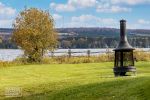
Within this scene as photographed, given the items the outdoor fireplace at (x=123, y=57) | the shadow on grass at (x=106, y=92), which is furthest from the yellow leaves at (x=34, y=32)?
the shadow on grass at (x=106, y=92)

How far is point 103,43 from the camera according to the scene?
251 ft

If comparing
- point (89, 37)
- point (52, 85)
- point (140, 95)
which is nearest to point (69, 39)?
point (89, 37)

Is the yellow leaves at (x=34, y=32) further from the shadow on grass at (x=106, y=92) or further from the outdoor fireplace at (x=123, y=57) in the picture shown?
the shadow on grass at (x=106, y=92)

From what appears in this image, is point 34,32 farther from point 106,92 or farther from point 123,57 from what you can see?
point 106,92

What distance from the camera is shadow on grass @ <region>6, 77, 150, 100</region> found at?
1438 cm

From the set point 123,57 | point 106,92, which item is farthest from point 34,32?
point 106,92

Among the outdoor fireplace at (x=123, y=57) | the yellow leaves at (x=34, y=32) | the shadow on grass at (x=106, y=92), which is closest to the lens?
the shadow on grass at (x=106, y=92)

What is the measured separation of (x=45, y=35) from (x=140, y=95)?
2944cm

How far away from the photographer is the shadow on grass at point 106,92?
14375mm

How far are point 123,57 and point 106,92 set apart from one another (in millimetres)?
8243

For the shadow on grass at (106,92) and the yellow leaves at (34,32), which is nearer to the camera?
the shadow on grass at (106,92)

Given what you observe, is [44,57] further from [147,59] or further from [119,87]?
[119,87]

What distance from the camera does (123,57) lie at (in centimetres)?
2403

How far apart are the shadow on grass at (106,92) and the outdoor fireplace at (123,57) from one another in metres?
5.41
